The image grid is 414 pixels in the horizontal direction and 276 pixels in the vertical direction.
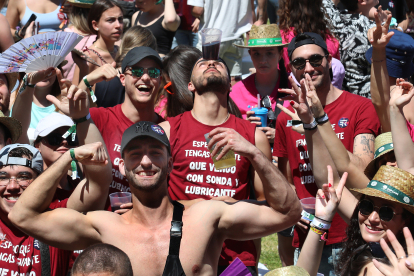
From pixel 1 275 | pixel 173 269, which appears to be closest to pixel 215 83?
pixel 173 269

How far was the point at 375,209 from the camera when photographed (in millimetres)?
3467

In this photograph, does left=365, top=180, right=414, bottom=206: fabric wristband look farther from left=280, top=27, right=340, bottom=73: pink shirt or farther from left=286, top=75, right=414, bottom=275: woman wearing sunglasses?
left=280, top=27, right=340, bottom=73: pink shirt

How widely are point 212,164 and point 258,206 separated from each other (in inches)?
31.7

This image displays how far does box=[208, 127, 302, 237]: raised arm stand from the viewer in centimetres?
A: 351

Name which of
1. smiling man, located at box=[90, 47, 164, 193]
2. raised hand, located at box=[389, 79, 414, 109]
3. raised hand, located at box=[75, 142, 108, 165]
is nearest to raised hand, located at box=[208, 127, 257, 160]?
raised hand, located at box=[75, 142, 108, 165]

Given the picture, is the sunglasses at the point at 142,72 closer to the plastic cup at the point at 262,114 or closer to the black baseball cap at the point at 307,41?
the plastic cup at the point at 262,114

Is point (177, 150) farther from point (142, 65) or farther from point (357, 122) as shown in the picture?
point (357, 122)

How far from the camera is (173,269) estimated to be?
345 centimetres

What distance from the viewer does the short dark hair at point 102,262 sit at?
2.98 m

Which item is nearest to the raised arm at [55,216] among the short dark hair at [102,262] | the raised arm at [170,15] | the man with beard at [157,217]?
the man with beard at [157,217]

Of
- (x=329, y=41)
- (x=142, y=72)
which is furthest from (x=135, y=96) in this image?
(x=329, y=41)

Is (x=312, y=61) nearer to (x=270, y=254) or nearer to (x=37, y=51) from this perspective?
(x=37, y=51)

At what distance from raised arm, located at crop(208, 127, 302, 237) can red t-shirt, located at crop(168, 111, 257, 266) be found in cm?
57

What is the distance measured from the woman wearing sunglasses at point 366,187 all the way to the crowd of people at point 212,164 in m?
0.01
